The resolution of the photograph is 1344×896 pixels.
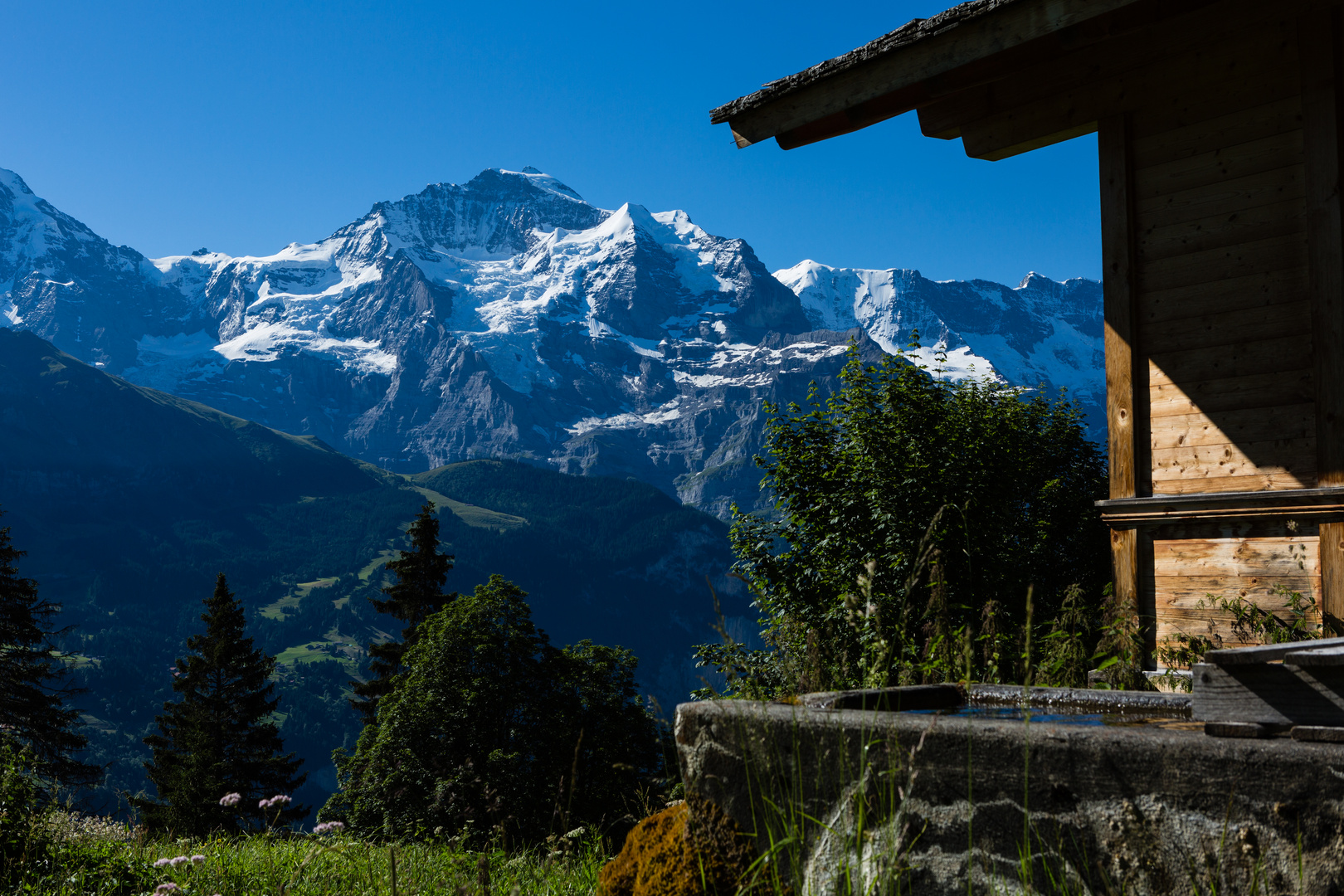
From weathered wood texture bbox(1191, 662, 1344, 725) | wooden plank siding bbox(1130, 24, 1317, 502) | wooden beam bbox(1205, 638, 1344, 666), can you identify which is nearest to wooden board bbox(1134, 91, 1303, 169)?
wooden plank siding bbox(1130, 24, 1317, 502)

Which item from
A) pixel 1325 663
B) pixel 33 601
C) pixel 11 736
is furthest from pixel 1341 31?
pixel 33 601

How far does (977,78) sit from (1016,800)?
439cm

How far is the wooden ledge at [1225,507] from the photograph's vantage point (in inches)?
214

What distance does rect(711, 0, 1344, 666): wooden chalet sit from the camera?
213 inches

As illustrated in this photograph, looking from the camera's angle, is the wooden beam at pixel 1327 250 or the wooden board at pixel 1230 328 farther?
the wooden board at pixel 1230 328

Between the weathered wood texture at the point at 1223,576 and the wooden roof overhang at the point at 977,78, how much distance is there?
300cm

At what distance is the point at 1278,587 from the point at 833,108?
12.6 feet

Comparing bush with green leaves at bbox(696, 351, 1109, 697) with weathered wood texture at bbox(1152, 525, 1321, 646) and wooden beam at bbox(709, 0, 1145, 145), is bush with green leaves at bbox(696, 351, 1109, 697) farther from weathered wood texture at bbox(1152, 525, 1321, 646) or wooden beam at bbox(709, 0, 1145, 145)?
wooden beam at bbox(709, 0, 1145, 145)

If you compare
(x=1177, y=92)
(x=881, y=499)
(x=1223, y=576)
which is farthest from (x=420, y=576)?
(x=1177, y=92)

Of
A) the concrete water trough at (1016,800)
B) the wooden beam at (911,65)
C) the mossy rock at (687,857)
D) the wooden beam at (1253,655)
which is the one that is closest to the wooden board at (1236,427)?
the wooden beam at (911,65)

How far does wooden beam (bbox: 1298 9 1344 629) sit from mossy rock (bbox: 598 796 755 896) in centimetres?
411

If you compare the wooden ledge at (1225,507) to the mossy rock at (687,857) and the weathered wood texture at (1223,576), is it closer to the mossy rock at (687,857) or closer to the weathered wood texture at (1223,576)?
the weathered wood texture at (1223,576)

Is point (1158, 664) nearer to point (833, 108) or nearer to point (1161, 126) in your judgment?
point (1161, 126)

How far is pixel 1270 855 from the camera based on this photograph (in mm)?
2146
